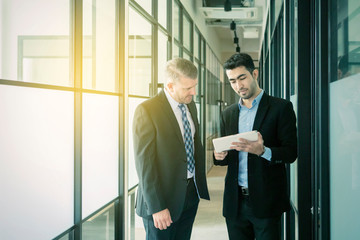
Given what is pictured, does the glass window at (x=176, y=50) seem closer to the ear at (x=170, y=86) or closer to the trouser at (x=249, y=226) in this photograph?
the ear at (x=170, y=86)

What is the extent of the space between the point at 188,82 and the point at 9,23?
976 millimetres

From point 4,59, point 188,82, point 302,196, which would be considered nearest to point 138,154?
point 188,82

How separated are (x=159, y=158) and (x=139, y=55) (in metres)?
2.16

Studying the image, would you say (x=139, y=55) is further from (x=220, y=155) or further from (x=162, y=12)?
(x=220, y=155)

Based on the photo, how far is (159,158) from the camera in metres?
2.14

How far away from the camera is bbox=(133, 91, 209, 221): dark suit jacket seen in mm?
2055

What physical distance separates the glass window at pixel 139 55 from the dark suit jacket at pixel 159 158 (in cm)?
170

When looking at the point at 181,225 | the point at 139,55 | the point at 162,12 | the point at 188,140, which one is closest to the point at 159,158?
the point at 188,140

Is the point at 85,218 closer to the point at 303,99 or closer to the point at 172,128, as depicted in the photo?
the point at 172,128

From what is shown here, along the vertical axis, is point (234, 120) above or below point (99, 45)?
below

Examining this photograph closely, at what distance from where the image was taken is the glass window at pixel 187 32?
723 cm

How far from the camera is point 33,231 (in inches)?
76.4

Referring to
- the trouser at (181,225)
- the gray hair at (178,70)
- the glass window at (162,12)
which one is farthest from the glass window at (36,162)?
the glass window at (162,12)

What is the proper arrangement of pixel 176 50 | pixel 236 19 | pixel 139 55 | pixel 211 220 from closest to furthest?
pixel 139 55, pixel 211 220, pixel 176 50, pixel 236 19
